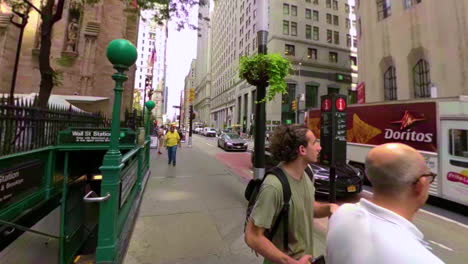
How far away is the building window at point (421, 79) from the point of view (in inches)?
762

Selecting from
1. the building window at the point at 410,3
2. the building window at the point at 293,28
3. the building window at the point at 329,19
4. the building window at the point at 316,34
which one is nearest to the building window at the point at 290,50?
the building window at the point at 293,28

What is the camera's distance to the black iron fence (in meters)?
4.25

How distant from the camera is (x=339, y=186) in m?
6.84

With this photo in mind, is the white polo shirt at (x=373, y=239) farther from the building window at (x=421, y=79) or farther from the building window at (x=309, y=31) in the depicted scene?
the building window at (x=309, y=31)

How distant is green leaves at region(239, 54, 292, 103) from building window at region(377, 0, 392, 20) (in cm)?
2393

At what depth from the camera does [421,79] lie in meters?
19.9

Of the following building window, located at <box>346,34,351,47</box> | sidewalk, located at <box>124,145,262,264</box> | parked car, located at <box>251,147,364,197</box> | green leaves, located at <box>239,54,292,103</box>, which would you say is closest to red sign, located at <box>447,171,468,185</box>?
parked car, located at <box>251,147,364,197</box>

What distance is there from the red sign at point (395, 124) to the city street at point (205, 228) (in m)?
1.89

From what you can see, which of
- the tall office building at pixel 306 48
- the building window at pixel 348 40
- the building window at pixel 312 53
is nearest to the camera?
the tall office building at pixel 306 48

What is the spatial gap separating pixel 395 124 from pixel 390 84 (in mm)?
18221

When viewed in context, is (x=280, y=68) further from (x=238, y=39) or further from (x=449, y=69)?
(x=238, y=39)

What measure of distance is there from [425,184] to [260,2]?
5.54 m

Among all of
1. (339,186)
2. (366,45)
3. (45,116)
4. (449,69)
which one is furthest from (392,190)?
(366,45)

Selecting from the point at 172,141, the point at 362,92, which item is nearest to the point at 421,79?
the point at 362,92
